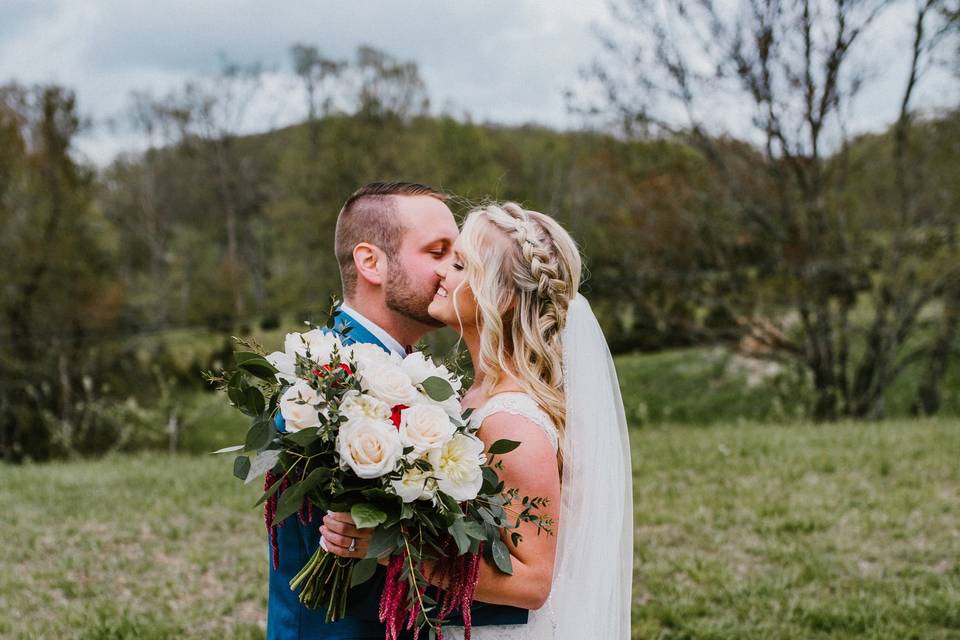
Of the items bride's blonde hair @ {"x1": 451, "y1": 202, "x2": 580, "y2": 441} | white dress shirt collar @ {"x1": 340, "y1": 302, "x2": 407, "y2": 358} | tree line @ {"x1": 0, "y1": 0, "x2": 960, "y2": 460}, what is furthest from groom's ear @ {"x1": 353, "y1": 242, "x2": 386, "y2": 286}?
tree line @ {"x1": 0, "y1": 0, "x2": 960, "y2": 460}

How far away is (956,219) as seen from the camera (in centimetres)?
1241

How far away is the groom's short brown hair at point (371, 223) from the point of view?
3451 mm

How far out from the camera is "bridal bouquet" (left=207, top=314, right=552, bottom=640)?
2.09 m

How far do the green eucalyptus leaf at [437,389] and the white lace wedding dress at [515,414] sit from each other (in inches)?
11.7

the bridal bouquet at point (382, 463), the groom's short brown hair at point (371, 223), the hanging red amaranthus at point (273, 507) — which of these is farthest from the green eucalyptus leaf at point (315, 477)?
the groom's short brown hair at point (371, 223)

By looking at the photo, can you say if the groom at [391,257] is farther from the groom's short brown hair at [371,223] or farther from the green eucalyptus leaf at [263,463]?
the green eucalyptus leaf at [263,463]

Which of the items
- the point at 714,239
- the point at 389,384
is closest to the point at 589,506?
the point at 389,384

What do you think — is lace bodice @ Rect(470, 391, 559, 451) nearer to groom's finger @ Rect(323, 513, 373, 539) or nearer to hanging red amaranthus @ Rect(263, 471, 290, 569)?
groom's finger @ Rect(323, 513, 373, 539)

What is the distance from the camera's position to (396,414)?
2.19 m

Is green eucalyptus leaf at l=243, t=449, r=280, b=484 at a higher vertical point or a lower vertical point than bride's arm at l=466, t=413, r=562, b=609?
higher

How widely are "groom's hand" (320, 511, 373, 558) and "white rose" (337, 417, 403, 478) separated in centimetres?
20

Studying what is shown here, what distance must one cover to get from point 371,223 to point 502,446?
1.53 m

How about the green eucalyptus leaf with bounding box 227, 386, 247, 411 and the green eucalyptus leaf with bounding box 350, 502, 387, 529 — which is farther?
the green eucalyptus leaf with bounding box 227, 386, 247, 411

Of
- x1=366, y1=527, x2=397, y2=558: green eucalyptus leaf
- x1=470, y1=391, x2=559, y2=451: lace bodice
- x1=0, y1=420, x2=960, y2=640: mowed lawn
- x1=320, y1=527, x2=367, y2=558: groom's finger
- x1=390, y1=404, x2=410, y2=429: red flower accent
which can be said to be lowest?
x1=0, y1=420, x2=960, y2=640: mowed lawn
